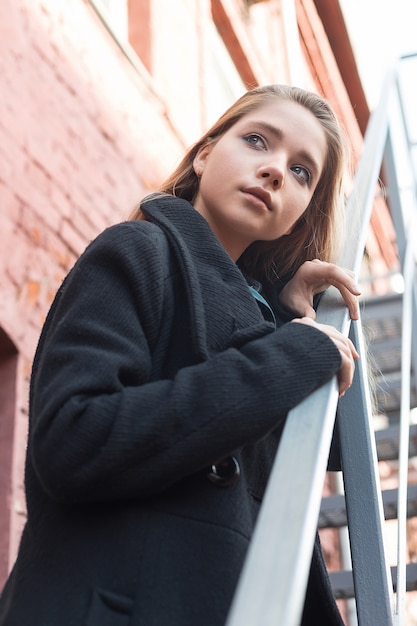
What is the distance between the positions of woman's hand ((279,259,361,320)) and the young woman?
0.31 m

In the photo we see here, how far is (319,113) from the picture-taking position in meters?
1.90

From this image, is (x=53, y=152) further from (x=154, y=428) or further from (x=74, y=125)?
(x=154, y=428)

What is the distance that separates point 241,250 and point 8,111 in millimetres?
1870

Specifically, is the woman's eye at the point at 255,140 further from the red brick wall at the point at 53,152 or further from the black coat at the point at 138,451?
the red brick wall at the point at 53,152

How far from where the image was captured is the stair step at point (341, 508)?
3.23m

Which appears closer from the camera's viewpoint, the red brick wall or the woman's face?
the woman's face

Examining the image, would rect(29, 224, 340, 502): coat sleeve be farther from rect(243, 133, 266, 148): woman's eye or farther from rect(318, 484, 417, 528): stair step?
rect(318, 484, 417, 528): stair step

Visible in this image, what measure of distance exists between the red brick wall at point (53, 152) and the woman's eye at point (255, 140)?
1470 mm

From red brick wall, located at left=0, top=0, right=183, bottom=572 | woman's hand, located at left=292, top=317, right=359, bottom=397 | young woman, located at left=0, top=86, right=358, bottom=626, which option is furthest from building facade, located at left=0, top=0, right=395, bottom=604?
woman's hand, located at left=292, top=317, right=359, bottom=397

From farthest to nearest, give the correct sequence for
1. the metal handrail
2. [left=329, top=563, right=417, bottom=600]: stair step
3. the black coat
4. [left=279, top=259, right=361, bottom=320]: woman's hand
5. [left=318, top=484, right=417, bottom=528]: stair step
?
[left=318, top=484, right=417, bottom=528]: stair step, [left=329, top=563, right=417, bottom=600]: stair step, [left=279, top=259, right=361, bottom=320]: woman's hand, the black coat, the metal handrail

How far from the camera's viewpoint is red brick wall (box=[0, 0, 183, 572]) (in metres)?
3.14

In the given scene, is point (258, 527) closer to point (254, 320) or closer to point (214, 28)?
point (254, 320)

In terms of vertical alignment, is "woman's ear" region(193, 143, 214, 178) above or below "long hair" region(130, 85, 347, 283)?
above

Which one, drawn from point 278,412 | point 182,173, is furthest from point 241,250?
point 278,412
